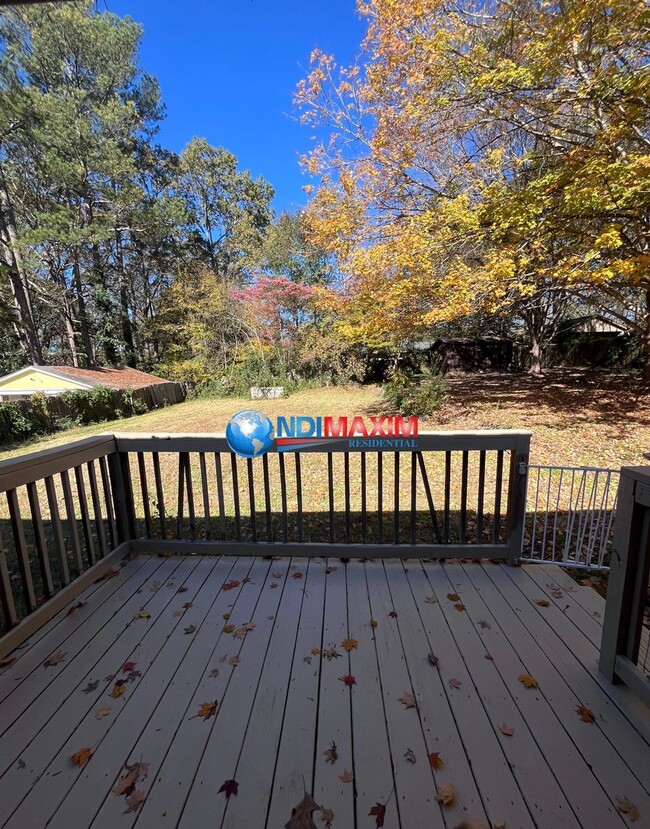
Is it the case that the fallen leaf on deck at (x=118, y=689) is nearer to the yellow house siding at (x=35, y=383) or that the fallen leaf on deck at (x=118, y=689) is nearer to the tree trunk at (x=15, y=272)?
the yellow house siding at (x=35, y=383)

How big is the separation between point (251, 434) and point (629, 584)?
209 centimetres

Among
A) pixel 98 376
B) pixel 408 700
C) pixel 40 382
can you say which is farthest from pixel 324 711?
pixel 98 376

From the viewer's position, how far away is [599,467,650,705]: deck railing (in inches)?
56.1

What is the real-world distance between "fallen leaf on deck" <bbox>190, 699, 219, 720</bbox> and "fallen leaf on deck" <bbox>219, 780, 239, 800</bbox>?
268mm

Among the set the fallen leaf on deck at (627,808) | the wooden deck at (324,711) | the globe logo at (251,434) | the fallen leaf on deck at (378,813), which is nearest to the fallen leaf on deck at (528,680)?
the wooden deck at (324,711)

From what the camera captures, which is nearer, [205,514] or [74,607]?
[74,607]

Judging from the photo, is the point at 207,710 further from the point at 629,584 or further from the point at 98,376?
the point at 98,376

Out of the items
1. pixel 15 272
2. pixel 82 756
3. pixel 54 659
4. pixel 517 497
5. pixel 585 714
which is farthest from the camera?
pixel 15 272

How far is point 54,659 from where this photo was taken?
1763 mm

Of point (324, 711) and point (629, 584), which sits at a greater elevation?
point (629, 584)

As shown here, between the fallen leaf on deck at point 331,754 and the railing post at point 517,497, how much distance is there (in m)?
1.66

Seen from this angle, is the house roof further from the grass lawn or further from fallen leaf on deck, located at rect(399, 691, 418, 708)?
fallen leaf on deck, located at rect(399, 691, 418, 708)

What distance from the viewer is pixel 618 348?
46.6ft

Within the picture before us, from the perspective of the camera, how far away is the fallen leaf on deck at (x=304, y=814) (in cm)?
111
